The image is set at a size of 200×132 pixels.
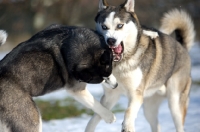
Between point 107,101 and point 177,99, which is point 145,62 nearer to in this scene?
point 107,101

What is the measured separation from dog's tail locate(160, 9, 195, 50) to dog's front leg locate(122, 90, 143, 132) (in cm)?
152

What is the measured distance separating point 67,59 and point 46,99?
5.31 metres

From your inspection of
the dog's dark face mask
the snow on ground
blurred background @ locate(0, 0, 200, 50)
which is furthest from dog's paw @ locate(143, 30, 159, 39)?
blurred background @ locate(0, 0, 200, 50)

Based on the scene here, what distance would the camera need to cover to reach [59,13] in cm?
1644

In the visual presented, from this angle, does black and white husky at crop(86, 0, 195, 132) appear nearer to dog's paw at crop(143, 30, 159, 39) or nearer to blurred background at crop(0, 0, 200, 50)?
dog's paw at crop(143, 30, 159, 39)

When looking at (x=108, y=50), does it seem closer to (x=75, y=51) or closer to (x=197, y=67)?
(x=75, y=51)

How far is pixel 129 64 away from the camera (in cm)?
480

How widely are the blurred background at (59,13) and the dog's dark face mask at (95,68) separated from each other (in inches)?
466

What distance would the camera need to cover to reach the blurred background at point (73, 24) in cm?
678

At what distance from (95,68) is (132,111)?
31.3 inches

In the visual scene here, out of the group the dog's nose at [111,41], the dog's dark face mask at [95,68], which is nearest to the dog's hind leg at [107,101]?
the dog's dark face mask at [95,68]

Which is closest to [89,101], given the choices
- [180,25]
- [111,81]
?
[111,81]

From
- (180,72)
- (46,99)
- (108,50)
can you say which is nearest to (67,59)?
(108,50)

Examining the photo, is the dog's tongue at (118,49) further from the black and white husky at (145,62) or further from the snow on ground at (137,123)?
the snow on ground at (137,123)
